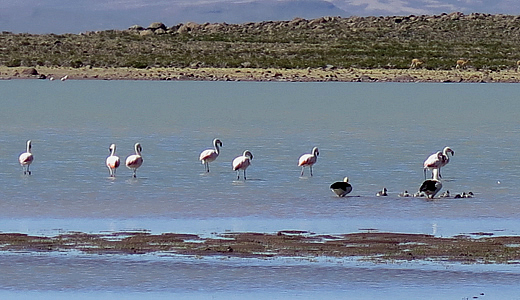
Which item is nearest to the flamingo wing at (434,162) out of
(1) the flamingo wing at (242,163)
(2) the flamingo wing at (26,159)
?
(1) the flamingo wing at (242,163)

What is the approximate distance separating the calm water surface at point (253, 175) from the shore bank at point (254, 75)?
13728mm

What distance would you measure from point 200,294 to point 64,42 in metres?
61.2

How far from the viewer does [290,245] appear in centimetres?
957

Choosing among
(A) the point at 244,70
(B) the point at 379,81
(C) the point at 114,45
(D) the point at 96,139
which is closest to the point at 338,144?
(D) the point at 96,139

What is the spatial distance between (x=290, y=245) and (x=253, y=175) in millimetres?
5440

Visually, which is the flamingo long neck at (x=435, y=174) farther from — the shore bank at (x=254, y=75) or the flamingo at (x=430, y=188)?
the shore bank at (x=254, y=75)

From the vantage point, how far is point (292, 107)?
94.3 feet

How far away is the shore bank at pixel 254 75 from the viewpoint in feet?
145

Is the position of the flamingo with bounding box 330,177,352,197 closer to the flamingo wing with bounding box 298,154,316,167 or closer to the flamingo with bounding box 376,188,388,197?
the flamingo with bounding box 376,188,388,197

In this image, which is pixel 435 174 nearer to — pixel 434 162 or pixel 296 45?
pixel 434 162

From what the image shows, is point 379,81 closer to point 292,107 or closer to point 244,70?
point 244,70

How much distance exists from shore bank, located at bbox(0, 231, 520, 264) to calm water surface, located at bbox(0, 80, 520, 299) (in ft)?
1.32

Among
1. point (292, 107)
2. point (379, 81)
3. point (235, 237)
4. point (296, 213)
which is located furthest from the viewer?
point (379, 81)

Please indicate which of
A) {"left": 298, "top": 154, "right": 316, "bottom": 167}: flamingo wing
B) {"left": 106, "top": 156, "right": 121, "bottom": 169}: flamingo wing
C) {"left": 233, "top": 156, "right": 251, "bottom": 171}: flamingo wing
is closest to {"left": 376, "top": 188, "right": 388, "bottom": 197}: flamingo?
{"left": 298, "top": 154, "right": 316, "bottom": 167}: flamingo wing
